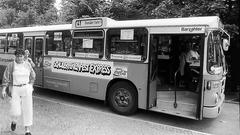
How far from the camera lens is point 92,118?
21.5ft

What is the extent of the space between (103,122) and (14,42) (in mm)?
6397

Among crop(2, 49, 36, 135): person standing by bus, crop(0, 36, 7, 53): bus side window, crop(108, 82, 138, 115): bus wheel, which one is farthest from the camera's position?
crop(0, 36, 7, 53): bus side window

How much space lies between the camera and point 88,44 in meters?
7.76

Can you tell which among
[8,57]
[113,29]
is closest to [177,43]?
[113,29]

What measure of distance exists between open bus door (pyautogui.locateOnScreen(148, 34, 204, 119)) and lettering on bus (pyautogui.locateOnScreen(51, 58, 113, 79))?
1.32 m

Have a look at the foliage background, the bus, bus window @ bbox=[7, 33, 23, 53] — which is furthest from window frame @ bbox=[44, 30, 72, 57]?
the foliage background

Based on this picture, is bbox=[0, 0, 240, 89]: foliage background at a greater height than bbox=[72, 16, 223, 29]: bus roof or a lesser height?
greater

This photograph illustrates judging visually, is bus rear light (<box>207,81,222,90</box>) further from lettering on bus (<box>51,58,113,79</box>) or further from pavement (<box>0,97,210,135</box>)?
lettering on bus (<box>51,58,113,79</box>)

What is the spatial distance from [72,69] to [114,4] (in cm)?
663

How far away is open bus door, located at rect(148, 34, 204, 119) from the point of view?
6238mm

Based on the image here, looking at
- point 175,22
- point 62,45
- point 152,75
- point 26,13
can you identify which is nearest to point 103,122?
point 152,75

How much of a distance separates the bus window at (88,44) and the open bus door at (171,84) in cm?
170

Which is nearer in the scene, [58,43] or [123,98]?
[123,98]

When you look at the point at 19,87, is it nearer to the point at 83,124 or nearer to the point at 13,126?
the point at 13,126
